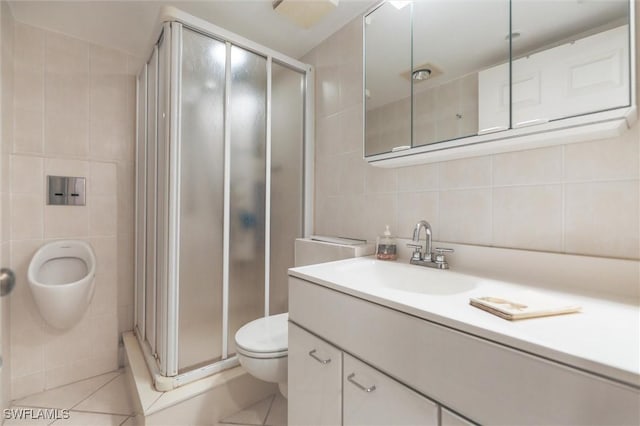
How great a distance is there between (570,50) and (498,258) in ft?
2.28

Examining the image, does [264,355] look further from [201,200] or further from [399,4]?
[399,4]

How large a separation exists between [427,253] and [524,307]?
0.55 m

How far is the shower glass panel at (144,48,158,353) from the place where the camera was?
5.15 ft

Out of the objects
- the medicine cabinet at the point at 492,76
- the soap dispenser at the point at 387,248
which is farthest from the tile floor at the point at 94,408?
the medicine cabinet at the point at 492,76

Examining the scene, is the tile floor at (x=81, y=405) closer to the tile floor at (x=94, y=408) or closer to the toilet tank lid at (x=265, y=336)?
the tile floor at (x=94, y=408)

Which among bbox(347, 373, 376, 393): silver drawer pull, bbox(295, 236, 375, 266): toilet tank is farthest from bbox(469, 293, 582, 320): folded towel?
bbox(295, 236, 375, 266): toilet tank

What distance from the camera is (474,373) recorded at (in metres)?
0.59

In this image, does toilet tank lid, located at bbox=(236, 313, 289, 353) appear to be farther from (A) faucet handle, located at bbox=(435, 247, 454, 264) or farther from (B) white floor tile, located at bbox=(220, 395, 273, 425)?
(A) faucet handle, located at bbox=(435, 247, 454, 264)

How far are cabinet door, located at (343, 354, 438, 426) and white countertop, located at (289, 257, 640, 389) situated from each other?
0.67ft

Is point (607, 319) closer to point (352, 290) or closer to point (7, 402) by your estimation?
point (352, 290)

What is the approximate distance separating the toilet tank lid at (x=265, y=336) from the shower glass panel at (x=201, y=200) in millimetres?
250

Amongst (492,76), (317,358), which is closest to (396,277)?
(317,358)

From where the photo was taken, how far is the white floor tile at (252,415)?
145 centimetres

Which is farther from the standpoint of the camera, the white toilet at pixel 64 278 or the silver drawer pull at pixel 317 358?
the white toilet at pixel 64 278
